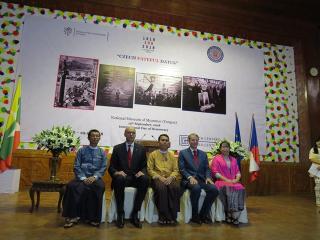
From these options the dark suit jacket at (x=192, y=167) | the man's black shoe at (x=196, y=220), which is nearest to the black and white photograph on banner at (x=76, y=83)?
the dark suit jacket at (x=192, y=167)

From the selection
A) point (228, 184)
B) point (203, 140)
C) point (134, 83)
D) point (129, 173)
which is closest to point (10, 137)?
point (129, 173)

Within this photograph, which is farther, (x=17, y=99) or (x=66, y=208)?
(x=17, y=99)

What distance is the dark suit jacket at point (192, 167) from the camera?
378cm

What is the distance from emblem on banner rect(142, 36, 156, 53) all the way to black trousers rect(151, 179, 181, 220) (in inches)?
146

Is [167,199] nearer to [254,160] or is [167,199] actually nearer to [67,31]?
[254,160]

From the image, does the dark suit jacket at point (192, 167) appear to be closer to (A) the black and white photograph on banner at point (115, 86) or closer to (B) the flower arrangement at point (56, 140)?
(B) the flower arrangement at point (56, 140)

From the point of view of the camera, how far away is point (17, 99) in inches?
163

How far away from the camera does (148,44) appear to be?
249 inches

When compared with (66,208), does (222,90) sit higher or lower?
higher

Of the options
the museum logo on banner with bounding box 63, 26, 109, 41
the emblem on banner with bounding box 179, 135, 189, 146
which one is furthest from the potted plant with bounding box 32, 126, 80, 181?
the museum logo on banner with bounding box 63, 26, 109, 41

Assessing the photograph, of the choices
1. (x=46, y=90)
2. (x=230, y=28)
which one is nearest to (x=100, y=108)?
(x=46, y=90)

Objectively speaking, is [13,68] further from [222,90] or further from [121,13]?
[222,90]

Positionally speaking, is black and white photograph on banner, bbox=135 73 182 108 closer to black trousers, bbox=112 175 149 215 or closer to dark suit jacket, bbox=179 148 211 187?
dark suit jacket, bbox=179 148 211 187

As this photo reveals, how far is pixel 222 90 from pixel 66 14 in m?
3.97
